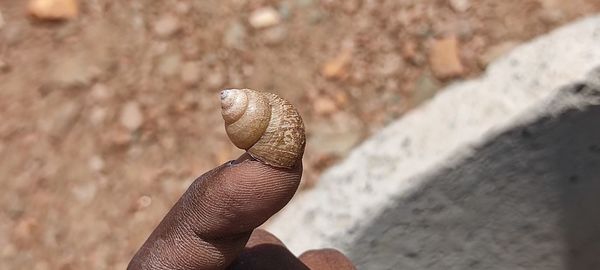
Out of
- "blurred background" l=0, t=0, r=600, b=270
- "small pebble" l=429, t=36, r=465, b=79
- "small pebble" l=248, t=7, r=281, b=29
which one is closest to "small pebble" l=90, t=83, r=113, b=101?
"blurred background" l=0, t=0, r=600, b=270

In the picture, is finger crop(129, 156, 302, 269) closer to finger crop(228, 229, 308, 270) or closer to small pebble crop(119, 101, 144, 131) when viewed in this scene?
finger crop(228, 229, 308, 270)

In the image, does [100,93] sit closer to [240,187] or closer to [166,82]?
[166,82]

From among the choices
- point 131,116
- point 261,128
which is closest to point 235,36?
point 131,116

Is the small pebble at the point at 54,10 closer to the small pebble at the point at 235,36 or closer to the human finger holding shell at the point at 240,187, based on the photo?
the small pebble at the point at 235,36

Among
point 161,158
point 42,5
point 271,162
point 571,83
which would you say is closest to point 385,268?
point 571,83

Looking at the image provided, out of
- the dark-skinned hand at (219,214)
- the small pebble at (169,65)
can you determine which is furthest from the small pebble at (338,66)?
the dark-skinned hand at (219,214)
